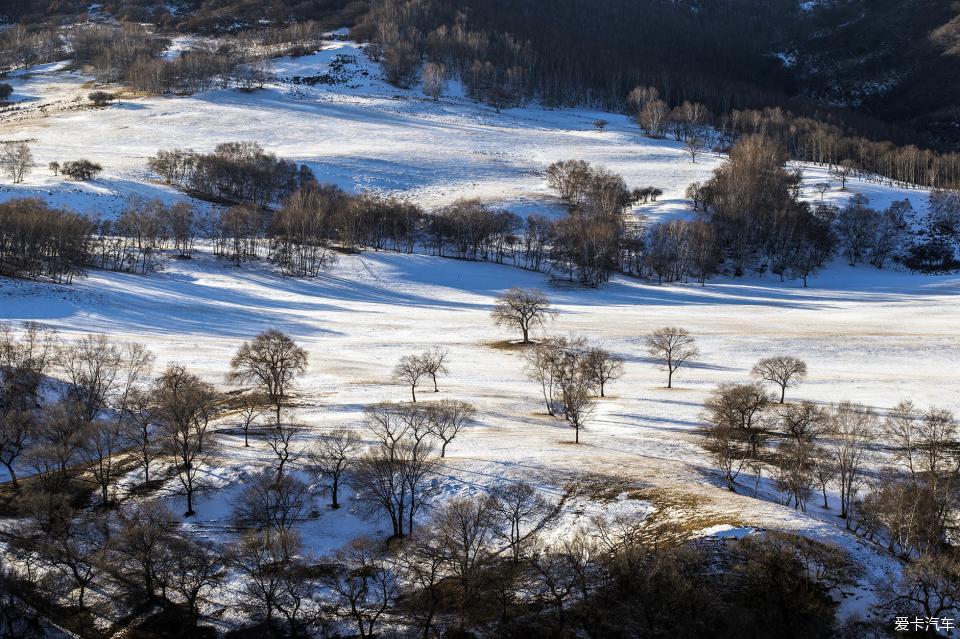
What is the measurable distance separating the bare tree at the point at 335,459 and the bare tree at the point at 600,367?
72.5 ft

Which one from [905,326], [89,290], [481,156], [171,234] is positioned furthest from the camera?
[481,156]

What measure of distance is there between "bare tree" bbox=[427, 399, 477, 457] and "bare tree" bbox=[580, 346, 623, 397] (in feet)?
38.8

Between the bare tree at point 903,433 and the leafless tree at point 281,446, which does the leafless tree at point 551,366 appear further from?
the bare tree at point 903,433

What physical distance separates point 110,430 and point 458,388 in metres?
29.3

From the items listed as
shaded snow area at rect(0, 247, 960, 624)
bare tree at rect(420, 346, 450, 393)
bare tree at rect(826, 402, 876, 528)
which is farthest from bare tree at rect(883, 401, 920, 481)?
bare tree at rect(420, 346, 450, 393)

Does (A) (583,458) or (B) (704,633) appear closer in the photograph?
(B) (704,633)

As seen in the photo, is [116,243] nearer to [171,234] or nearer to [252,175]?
[171,234]

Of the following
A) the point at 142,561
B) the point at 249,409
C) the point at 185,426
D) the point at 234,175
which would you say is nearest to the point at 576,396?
the point at 249,409

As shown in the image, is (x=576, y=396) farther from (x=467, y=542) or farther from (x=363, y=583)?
(x=363, y=583)

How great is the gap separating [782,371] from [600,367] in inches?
629

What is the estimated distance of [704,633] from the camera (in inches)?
955

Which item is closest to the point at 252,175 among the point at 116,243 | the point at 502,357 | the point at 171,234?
the point at 171,234

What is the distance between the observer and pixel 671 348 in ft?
204

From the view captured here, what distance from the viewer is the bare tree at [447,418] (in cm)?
4434
